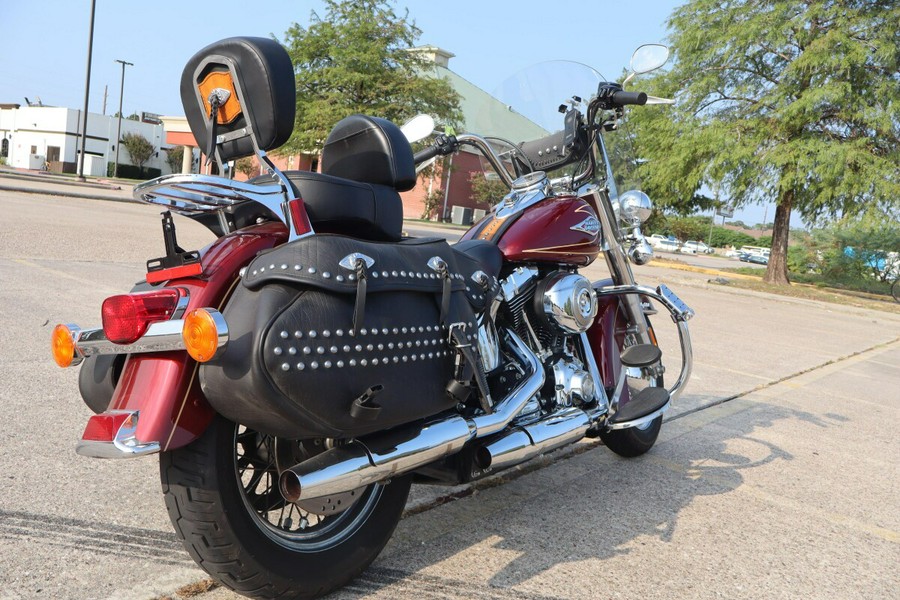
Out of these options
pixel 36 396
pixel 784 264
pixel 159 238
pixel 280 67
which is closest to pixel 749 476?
pixel 280 67

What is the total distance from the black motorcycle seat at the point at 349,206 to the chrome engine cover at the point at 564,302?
87 centimetres

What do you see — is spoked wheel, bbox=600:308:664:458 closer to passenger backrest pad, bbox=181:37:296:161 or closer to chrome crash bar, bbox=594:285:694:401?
chrome crash bar, bbox=594:285:694:401

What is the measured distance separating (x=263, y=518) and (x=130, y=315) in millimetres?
678

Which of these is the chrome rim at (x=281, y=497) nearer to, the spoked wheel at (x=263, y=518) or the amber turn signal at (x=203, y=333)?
the spoked wheel at (x=263, y=518)

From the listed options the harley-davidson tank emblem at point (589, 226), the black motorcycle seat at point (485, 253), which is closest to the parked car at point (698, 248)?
the harley-davidson tank emblem at point (589, 226)

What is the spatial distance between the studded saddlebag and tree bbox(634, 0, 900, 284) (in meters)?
17.4

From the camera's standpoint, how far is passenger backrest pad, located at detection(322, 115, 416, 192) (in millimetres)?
2309

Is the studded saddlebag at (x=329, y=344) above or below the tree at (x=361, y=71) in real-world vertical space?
below

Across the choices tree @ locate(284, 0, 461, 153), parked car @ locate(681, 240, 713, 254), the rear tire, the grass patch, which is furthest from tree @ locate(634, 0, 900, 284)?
parked car @ locate(681, 240, 713, 254)

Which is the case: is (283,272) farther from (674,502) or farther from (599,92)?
(674,502)

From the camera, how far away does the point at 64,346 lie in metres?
2.00

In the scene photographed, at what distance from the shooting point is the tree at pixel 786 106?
1706 cm

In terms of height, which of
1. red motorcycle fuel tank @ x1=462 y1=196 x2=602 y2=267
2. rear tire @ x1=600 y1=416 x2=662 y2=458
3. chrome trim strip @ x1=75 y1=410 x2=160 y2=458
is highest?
red motorcycle fuel tank @ x1=462 y1=196 x2=602 y2=267

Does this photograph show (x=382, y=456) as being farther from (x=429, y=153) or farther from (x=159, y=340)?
(x=429, y=153)
